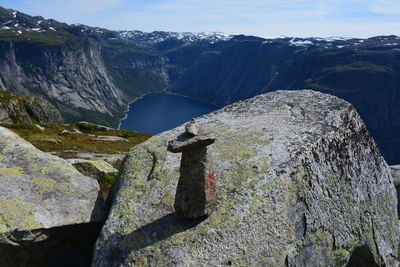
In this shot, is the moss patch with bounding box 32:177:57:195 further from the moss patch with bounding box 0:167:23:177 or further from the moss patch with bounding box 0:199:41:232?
the moss patch with bounding box 0:199:41:232

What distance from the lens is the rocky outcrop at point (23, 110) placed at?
108 m

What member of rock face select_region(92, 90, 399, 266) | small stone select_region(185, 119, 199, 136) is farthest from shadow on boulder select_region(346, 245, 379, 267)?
small stone select_region(185, 119, 199, 136)

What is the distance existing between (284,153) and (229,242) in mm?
4872

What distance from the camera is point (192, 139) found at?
9578 millimetres

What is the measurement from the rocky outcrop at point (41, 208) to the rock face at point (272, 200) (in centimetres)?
151

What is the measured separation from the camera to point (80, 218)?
1190cm

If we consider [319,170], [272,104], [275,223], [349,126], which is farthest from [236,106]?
[275,223]

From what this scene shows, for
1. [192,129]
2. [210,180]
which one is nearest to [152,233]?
[210,180]

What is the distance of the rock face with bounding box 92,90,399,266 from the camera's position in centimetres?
1022

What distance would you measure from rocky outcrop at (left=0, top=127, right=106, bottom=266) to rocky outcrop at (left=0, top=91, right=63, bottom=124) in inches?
4012

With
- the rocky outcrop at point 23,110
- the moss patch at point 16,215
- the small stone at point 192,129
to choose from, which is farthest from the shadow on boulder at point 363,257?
the rocky outcrop at point 23,110

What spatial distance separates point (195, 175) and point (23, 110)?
13044 cm

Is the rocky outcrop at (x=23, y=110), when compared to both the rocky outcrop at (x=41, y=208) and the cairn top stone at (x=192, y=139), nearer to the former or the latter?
the rocky outcrop at (x=41, y=208)

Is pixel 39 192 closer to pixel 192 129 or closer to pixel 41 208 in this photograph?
pixel 41 208
